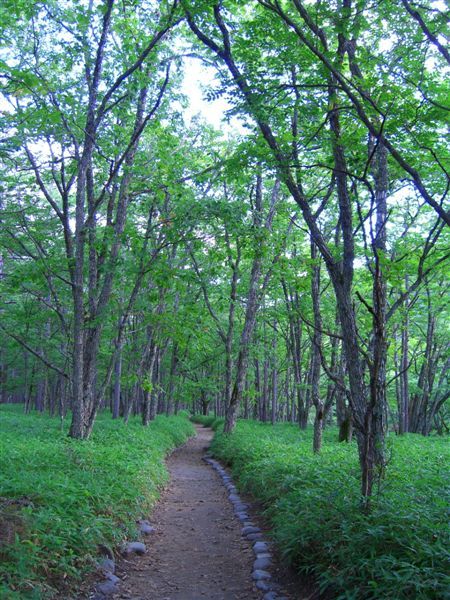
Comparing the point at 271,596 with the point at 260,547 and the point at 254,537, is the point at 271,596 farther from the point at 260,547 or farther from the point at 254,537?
the point at 254,537

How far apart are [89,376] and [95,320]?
117cm

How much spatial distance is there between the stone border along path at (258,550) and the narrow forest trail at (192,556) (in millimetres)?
85

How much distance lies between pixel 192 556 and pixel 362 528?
241 centimetres

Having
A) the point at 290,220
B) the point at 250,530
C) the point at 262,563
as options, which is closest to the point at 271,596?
the point at 262,563

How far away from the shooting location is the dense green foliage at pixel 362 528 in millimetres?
3293

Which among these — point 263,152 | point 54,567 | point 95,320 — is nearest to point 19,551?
point 54,567

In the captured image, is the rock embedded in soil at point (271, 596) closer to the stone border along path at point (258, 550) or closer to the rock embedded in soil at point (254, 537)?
the stone border along path at point (258, 550)

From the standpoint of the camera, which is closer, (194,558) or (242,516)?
(194,558)

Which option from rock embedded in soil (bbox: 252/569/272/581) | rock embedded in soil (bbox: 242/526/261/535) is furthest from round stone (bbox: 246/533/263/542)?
rock embedded in soil (bbox: 252/569/272/581)

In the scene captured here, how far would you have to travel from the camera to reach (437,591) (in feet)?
9.86

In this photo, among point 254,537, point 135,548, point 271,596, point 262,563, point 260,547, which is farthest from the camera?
point 254,537

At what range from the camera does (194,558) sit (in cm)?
548

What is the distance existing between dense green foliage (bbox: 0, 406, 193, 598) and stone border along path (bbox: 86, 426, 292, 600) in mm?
280

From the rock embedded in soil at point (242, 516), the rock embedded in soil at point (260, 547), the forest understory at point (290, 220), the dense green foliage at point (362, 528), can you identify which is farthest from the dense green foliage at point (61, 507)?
the dense green foliage at point (362, 528)
